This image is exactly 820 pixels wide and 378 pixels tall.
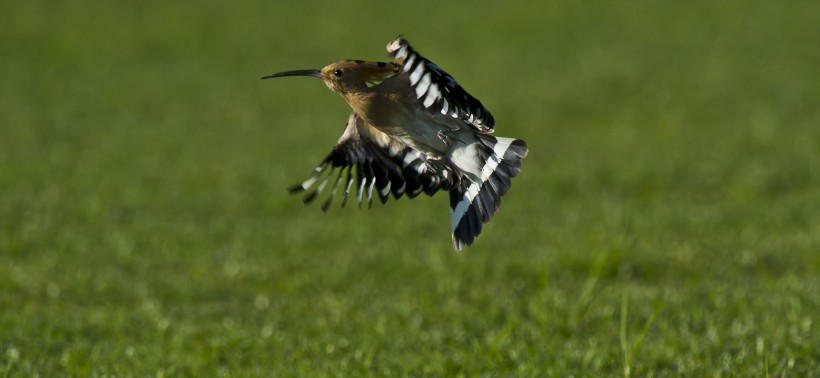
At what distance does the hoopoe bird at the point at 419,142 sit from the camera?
453 cm

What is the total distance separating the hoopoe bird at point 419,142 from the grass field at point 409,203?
1.45 meters

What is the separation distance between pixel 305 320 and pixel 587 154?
740 cm

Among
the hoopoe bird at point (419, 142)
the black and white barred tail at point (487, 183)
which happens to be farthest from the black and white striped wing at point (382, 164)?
the black and white barred tail at point (487, 183)

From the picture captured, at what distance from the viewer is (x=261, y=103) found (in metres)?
18.2

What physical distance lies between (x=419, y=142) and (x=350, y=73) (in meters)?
0.41

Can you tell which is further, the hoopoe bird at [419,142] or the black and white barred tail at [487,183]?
the black and white barred tail at [487,183]

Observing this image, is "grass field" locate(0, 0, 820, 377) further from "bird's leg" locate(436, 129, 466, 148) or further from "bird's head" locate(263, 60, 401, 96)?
"bird's head" locate(263, 60, 401, 96)

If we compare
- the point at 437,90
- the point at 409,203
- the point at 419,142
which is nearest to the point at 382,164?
the point at 419,142

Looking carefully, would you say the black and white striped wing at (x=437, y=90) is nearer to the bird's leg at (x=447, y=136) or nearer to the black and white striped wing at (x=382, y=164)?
the bird's leg at (x=447, y=136)

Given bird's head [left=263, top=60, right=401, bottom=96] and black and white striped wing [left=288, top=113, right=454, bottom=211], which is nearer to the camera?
bird's head [left=263, top=60, right=401, bottom=96]

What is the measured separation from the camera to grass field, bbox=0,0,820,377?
275 inches

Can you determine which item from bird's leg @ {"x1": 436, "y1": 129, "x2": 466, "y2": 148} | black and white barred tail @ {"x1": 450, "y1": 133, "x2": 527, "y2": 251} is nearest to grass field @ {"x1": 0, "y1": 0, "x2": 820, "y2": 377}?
black and white barred tail @ {"x1": 450, "y1": 133, "x2": 527, "y2": 251}

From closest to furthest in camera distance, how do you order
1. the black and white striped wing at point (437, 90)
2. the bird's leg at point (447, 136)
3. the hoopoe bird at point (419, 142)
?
1. the black and white striped wing at point (437, 90)
2. the hoopoe bird at point (419, 142)
3. the bird's leg at point (447, 136)

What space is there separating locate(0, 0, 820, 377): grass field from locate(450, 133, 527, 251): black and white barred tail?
4.52ft
